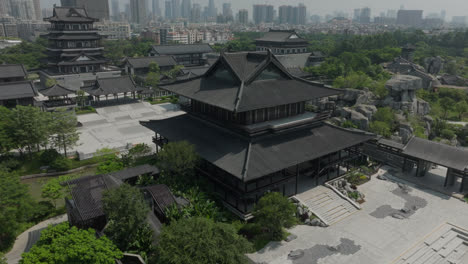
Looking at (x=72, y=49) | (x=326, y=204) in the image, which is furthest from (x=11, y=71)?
(x=326, y=204)

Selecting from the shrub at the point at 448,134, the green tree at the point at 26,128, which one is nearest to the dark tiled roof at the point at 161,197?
the green tree at the point at 26,128

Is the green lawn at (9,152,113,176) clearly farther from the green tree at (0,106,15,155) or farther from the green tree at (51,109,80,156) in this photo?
the green tree at (51,109,80,156)

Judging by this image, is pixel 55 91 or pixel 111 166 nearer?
pixel 111 166

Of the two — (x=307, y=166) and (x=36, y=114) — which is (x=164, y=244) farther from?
(x=36, y=114)

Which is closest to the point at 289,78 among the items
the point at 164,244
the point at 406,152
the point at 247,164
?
the point at 247,164

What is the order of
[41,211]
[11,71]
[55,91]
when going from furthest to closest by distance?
[11,71] < [55,91] < [41,211]

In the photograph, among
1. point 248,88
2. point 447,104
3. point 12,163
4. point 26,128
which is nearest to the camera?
point 248,88

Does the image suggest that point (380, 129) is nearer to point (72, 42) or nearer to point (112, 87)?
point (112, 87)
